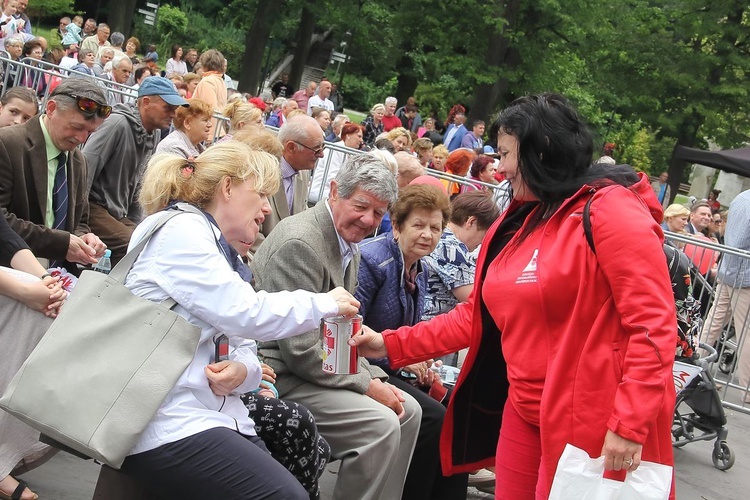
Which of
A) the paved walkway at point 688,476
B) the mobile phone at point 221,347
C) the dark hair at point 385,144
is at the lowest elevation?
the paved walkway at point 688,476

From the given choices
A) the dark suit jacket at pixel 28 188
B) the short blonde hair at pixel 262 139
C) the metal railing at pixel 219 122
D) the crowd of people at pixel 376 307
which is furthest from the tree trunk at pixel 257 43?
the dark suit jacket at pixel 28 188

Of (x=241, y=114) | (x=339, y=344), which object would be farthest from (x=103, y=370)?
(x=241, y=114)

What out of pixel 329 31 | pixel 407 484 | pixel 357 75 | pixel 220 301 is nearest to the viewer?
pixel 220 301

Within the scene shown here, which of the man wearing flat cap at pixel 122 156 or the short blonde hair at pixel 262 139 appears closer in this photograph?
the short blonde hair at pixel 262 139

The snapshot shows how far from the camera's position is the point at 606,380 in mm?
3205

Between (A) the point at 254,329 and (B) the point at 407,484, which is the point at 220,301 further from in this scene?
(B) the point at 407,484

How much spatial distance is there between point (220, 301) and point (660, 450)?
5.29 ft

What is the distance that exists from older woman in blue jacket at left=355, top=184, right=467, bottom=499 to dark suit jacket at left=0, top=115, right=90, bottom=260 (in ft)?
5.30

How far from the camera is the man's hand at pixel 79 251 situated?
4820 mm

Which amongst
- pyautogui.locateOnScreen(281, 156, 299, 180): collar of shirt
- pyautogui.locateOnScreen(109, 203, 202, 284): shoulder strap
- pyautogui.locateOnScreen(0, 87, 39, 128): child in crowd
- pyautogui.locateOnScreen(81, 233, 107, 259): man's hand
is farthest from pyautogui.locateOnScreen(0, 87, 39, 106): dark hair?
pyautogui.locateOnScreen(109, 203, 202, 284): shoulder strap

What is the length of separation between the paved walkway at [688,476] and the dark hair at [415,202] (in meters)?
1.66

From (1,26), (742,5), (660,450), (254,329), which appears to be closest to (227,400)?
(254,329)

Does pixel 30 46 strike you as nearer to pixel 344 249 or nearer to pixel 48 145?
pixel 48 145

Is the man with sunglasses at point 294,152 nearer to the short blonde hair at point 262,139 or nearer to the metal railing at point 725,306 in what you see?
the short blonde hair at point 262,139
